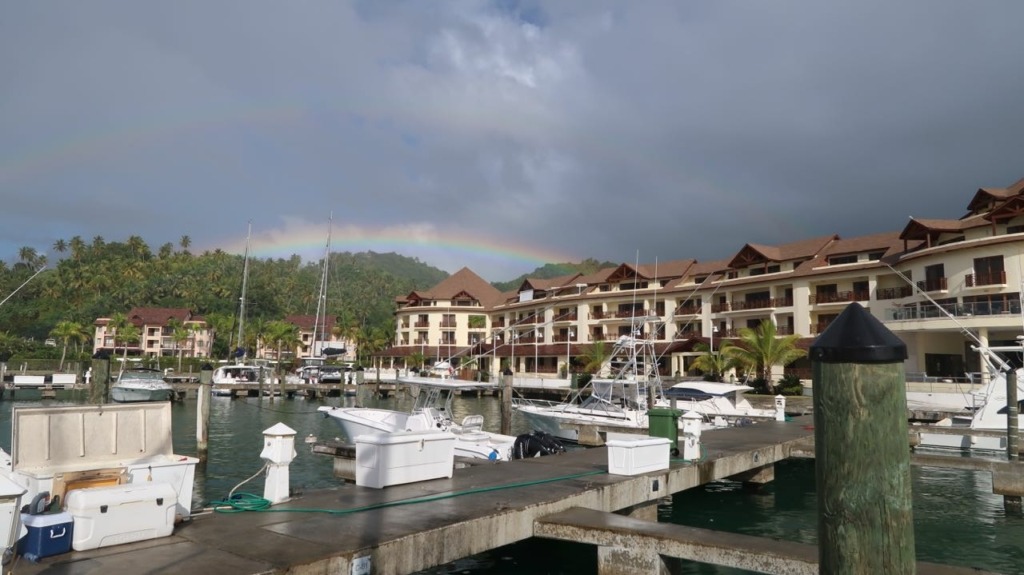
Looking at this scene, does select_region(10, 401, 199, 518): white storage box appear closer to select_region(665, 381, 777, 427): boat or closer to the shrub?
select_region(665, 381, 777, 427): boat

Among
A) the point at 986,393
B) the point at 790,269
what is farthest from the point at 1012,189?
the point at 986,393

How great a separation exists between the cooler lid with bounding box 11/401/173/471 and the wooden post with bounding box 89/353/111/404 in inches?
520

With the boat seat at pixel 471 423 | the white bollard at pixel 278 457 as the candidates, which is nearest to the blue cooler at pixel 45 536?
the white bollard at pixel 278 457

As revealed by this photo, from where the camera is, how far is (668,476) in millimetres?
12914

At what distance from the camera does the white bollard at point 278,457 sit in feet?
31.2

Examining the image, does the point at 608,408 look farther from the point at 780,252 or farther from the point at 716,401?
the point at 780,252

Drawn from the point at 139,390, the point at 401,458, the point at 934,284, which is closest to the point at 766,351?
the point at 934,284

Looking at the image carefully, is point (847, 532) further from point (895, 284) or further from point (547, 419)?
point (895, 284)

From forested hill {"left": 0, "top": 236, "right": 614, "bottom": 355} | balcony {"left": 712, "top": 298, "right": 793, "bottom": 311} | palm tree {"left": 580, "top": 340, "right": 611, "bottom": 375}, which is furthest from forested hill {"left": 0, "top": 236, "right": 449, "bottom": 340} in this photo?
balcony {"left": 712, "top": 298, "right": 793, "bottom": 311}

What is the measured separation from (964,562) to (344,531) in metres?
11.1

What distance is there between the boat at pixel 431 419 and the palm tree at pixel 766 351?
30123 mm

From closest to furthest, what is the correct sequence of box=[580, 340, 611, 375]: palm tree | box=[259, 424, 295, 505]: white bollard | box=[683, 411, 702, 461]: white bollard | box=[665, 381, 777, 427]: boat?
box=[259, 424, 295, 505]: white bollard < box=[683, 411, 702, 461]: white bollard < box=[665, 381, 777, 427]: boat < box=[580, 340, 611, 375]: palm tree

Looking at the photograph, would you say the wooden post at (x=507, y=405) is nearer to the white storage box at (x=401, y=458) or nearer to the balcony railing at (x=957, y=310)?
the white storage box at (x=401, y=458)

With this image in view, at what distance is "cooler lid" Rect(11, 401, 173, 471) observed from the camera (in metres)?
8.27
